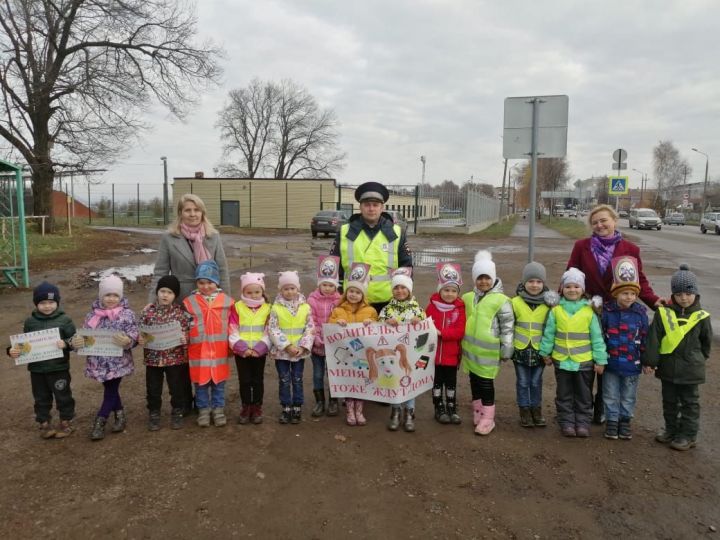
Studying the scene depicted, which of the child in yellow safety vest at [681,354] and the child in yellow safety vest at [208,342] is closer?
the child in yellow safety vest at [681,354]

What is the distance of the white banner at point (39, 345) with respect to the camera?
12.7ft

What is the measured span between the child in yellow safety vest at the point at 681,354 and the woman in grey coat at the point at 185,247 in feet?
12.0

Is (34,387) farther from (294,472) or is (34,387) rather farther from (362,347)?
(362,347)

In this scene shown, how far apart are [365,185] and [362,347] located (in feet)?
4.56

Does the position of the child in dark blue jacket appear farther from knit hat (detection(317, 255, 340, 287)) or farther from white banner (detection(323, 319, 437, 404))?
knit hat (detection(317, 255, 340, 287))

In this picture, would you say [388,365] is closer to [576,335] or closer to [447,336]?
[447,336]

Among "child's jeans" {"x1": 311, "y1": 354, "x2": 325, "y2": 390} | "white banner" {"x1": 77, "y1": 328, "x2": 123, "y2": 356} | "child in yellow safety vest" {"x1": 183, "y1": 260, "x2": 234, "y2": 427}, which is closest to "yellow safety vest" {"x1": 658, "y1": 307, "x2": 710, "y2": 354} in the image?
"child's jeans" {"x1": 311, "y1": 354, "x2": 325, "y2": 390}

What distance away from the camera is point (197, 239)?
14.8 ft

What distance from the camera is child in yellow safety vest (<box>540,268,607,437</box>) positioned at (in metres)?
4.14

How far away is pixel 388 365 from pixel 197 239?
197 centimetres

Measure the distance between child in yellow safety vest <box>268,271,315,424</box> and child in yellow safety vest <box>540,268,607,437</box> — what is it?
77.3 inches

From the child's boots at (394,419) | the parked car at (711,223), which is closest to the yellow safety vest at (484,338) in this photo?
the child's boots at (394,419)

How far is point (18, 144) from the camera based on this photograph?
22.3m

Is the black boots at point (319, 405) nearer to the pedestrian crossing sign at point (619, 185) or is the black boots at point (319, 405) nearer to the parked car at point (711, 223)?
the pedestrian crossing sign at point (619, 185)
